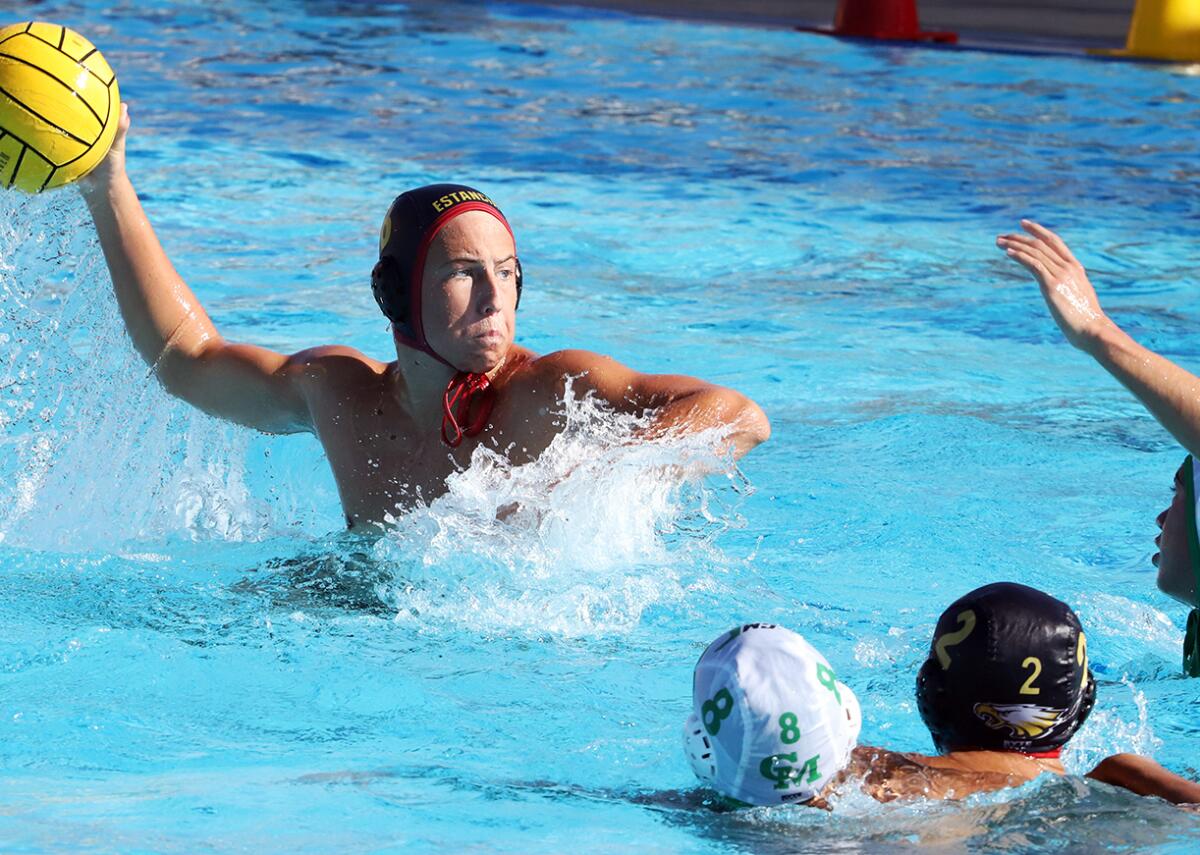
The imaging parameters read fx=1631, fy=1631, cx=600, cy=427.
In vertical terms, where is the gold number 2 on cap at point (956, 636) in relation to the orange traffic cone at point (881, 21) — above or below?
below

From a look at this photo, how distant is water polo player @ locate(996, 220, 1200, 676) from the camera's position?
295 centimetres

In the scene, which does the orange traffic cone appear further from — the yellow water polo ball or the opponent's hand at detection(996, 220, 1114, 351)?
the opponent's hand at detection(996, 220, 1114, 351)

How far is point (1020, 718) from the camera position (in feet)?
9.22

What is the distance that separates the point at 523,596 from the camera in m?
3.98

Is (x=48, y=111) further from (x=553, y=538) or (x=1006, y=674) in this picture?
(x=1006, y=674)

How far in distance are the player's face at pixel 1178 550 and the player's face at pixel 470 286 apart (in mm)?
1491

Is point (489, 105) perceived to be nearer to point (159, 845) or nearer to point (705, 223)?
point (705, 223)

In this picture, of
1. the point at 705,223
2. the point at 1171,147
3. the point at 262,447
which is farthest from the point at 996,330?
the point at 1171,147

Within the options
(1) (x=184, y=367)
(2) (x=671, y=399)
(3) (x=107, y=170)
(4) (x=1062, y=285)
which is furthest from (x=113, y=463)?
(4) (x=1062, y=285)

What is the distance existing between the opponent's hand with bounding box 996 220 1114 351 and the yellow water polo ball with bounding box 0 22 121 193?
7.22ft

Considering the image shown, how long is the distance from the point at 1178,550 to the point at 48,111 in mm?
2775

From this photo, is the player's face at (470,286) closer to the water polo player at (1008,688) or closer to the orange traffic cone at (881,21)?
the water polo player at (1008,688)

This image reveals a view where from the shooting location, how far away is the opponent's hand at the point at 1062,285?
3045 millimetres

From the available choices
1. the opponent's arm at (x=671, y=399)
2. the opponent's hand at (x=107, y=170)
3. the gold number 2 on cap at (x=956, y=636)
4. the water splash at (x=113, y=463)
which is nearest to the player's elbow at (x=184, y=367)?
the water splash at (x=113, y=463)
